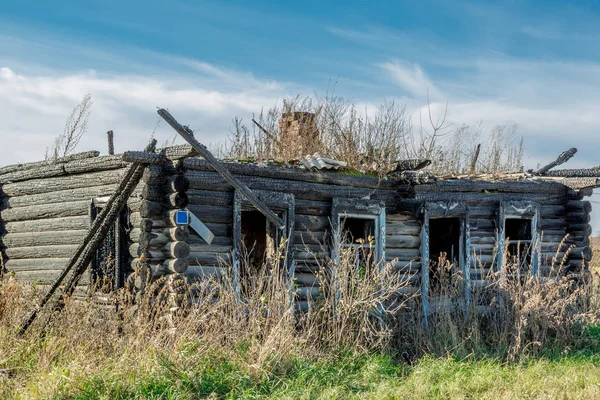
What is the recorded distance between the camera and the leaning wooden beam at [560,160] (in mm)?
14672

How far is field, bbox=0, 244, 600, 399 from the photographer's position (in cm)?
695

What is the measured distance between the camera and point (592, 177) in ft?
44.1

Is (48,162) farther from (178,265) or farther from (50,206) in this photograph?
(178,265)

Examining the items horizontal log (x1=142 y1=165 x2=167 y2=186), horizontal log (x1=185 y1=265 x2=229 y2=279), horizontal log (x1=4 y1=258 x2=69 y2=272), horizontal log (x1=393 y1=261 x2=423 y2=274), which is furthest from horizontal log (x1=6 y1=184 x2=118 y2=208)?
horizontal log (x1=393 y1=261 x2=423 y2=274)

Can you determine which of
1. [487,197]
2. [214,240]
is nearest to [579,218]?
[487,197]

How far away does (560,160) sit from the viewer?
50.1 ft

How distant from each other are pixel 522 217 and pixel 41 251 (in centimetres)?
832

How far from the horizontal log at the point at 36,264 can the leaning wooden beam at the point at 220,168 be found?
3.49m

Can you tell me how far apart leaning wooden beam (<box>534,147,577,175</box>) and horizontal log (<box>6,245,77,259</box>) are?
908cm

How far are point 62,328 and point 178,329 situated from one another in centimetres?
152

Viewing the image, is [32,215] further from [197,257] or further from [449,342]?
[449,342]

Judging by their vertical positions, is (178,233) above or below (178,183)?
below

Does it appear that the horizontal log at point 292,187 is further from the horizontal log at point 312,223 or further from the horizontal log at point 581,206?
the horizontal log at point 581,206

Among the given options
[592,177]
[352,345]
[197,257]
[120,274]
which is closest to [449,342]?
[352,345]
